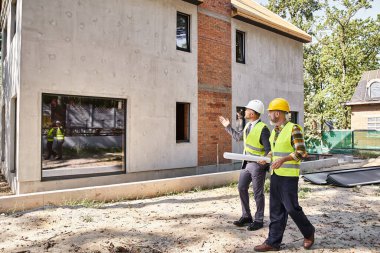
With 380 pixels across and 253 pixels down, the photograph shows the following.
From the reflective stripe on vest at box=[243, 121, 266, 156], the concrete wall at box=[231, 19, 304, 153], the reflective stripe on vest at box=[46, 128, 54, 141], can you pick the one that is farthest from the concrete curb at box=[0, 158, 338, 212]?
the reflective stripe on vest at box=[46, 128, 54, 141]

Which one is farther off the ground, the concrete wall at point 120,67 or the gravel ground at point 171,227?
the concrete wall at point 120,67

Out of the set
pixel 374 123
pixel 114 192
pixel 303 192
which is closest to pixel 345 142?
pixel 374 123

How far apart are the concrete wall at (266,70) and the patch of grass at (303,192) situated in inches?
158

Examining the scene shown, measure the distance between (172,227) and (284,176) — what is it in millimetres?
2407

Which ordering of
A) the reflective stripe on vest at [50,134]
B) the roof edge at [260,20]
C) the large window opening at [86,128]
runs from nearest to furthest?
the roof edge at [260,20]
the reflective stripe on vest at [50,134]
the large window opening at [86,128]

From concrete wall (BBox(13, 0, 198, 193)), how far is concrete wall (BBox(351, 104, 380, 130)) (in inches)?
869

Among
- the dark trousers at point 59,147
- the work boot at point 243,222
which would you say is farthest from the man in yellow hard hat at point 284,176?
the dark trousers at point 59,147

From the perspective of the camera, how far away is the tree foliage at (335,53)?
1132 inches

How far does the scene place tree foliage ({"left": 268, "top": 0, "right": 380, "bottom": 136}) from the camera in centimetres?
2875

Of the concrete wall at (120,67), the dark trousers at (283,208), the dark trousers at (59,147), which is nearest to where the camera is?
the dark trousers at (283,208)

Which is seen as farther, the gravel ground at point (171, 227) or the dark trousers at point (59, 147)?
the dark trousers at point (59, 147)

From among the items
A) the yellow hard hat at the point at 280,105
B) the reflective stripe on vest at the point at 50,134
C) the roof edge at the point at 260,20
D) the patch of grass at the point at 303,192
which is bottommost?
the patch of grass at the point at 303,192

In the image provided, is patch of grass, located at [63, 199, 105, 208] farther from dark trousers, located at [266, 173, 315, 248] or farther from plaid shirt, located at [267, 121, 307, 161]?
plaid shirt, located at [267, 121, 307, 161]

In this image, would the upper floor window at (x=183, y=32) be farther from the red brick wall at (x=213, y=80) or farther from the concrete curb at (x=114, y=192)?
the concrete curb at (x=114, y=192)
